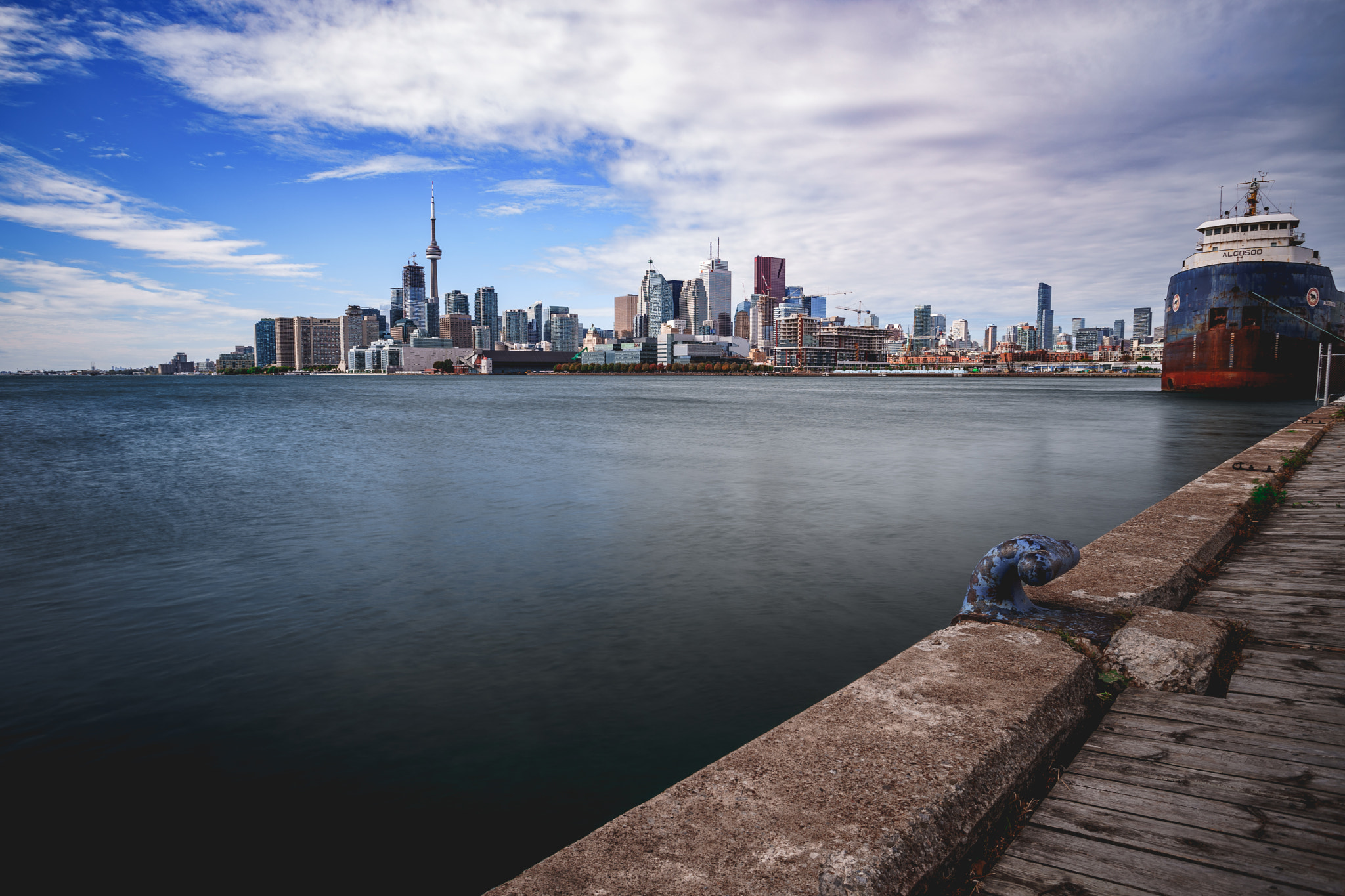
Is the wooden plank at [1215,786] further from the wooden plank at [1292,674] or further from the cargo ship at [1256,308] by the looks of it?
the cargo ship at [1256,308]

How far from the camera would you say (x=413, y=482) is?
2622 centimetres

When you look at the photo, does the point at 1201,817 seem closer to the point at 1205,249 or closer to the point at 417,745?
the point at 417,745

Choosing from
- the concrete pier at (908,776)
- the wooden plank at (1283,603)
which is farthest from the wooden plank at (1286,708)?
the wooden plank at (1283,603)

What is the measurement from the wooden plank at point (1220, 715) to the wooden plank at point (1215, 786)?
24.7 inches

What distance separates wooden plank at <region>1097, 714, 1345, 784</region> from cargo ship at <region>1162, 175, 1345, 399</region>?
214ft

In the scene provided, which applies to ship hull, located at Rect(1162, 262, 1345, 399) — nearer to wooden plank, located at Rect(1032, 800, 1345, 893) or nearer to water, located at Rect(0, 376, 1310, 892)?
water, located at Rect(0, 376, 1310, 892)

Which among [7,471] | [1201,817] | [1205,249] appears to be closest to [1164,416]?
[1205,249]

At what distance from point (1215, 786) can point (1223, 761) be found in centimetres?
30

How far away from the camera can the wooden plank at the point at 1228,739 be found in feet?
12.6

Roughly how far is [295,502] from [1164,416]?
58217mm

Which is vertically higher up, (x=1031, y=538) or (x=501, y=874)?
(x=1031, y=538)

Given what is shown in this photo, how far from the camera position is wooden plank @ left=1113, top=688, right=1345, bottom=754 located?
4.07 m

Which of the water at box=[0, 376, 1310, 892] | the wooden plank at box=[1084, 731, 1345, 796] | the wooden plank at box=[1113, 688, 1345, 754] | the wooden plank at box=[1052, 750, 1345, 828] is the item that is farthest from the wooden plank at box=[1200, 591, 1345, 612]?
the water at box=[0, 376, 1310, 892]

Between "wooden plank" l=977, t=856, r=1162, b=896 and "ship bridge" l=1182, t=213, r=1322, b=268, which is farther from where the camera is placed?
"ship bridge" l=1182, t=213, r=1322, b=268
